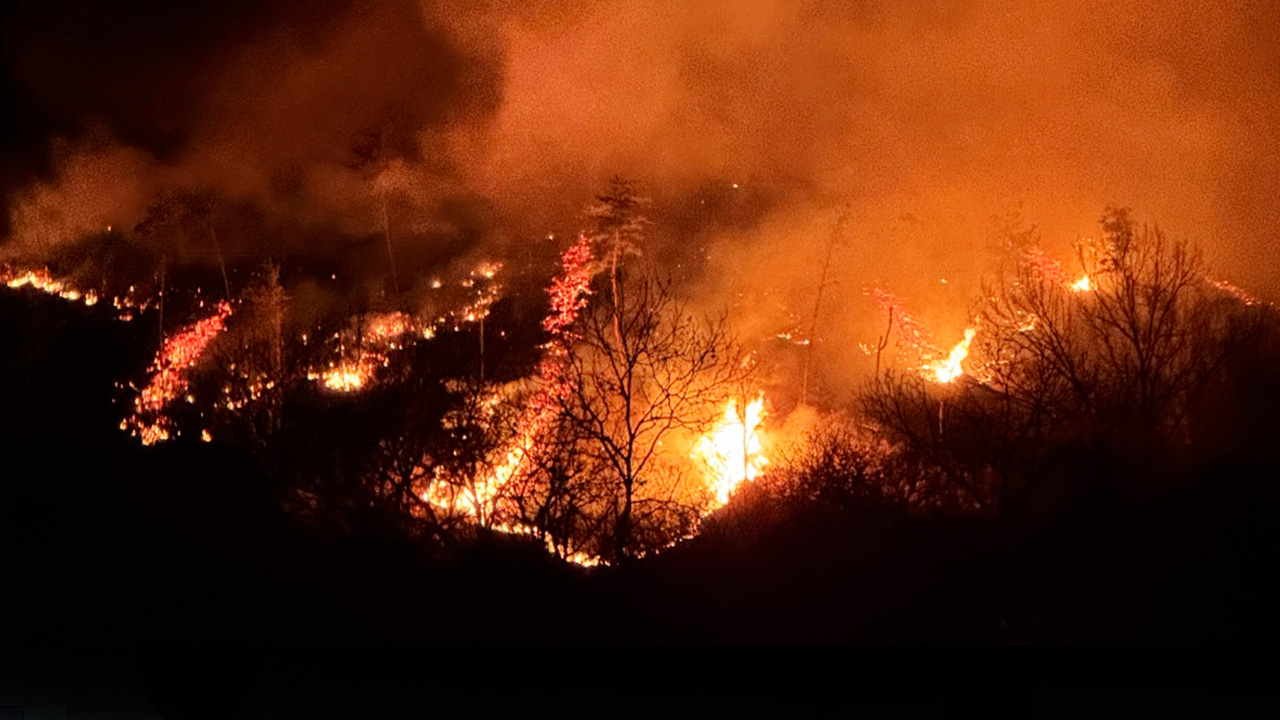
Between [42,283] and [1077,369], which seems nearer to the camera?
[1077,369]

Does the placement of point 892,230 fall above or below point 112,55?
below

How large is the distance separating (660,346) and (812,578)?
37.5 inches

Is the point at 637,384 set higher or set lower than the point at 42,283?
lower

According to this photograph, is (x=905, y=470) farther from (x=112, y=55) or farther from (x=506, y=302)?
(x=112, y=55)

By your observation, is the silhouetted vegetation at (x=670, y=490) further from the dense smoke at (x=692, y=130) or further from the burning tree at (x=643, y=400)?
the dense smoke at (x=692, y=130)

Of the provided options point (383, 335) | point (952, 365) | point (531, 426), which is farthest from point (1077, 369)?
point (383, 335)

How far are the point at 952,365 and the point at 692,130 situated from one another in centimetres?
122

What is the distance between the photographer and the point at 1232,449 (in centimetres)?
367

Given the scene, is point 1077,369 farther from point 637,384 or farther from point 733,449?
point 637,384

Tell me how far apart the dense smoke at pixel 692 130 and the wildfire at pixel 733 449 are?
313 millimetres

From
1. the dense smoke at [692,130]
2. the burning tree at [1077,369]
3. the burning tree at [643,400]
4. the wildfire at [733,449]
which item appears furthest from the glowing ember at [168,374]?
the burning tree at [1077,369]

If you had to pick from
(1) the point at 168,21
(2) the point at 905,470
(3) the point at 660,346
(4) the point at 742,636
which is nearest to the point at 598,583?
(4) the point at 742,636

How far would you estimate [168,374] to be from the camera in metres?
3.78

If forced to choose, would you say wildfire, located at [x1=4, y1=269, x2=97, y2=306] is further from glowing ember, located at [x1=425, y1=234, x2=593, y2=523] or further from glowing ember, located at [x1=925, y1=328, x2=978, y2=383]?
glowing ember, located at [x1=925, y1=328, x2=978, y2=383]
